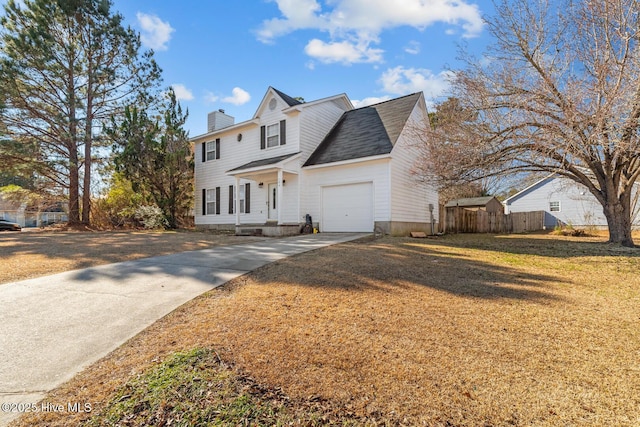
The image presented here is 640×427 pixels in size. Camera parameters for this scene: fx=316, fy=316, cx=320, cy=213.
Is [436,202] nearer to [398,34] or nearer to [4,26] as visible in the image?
[398,34]

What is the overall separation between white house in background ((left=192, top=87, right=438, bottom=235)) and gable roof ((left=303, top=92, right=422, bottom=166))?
0.05 m

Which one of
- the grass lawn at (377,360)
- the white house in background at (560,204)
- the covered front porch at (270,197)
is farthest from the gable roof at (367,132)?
the white house in background at (560,204)

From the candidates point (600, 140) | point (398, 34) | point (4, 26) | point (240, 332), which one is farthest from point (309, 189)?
point (4, 26)

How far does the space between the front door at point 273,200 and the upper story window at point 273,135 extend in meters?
2.14

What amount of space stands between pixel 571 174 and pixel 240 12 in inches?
480

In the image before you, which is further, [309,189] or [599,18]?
[309,189]

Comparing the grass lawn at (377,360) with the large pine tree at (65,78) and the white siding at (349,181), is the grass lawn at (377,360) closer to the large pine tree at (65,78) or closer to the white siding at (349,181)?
the white siding at (349,181)

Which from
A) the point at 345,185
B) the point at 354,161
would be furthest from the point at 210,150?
the point at 354,161

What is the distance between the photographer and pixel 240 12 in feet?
35.9

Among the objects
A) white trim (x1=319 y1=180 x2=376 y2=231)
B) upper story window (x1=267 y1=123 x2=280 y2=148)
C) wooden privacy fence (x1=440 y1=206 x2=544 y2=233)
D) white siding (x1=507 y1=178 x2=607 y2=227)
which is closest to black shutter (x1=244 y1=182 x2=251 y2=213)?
upper story window (x1=267 y1=123 x2=280 y2=148)

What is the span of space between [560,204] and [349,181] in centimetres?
1945

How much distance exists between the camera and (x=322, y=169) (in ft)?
45.6

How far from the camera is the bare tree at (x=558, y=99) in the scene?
7609 millimetres

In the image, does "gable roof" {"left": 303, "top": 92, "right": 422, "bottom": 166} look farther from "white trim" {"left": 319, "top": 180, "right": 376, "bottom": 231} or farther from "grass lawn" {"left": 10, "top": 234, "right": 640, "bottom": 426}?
"grass lawn" {"left": 10, "top": 234, "right": 640, "bottom": 426}
